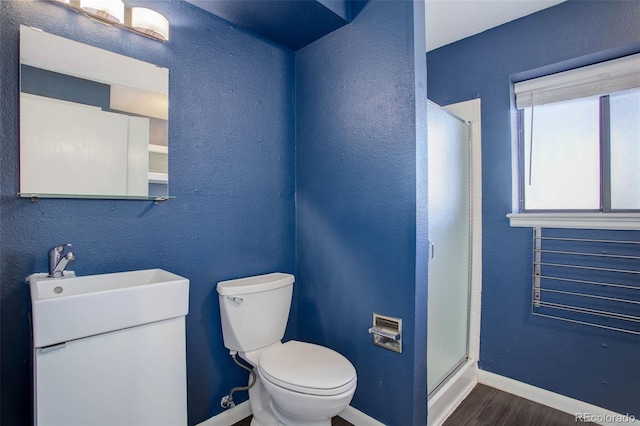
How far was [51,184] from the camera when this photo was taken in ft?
4.01

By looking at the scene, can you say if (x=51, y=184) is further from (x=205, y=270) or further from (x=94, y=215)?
(x=205, y=270)

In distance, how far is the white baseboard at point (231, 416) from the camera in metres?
1.65

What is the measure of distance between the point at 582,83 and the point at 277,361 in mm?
2290

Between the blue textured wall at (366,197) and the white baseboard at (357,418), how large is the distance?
1.1 inches

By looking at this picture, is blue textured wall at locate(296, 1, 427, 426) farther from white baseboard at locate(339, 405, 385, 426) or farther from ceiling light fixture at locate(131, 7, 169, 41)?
ceiling light fixture at locate(131, 7, 169, 41)

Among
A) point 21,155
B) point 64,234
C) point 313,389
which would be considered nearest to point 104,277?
point 64,234

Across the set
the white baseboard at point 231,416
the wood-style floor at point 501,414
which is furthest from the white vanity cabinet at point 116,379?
the wood-style floor at point 501,414

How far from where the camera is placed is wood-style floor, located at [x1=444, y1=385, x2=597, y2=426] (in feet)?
5.71

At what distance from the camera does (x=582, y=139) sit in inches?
75.4

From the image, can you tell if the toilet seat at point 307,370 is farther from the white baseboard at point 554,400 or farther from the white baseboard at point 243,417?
the white baseboard at point 554,400

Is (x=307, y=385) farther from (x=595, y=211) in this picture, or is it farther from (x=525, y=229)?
(x=595, y=211)

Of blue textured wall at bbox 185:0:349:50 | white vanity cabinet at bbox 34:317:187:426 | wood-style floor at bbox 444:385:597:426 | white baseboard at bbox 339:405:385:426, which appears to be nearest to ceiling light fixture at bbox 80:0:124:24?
blue textured wall at bbox 185:0:349:50

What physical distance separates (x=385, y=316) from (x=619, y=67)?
6.12 feet

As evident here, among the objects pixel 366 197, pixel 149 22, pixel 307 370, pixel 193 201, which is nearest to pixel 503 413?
pixel 307 370
